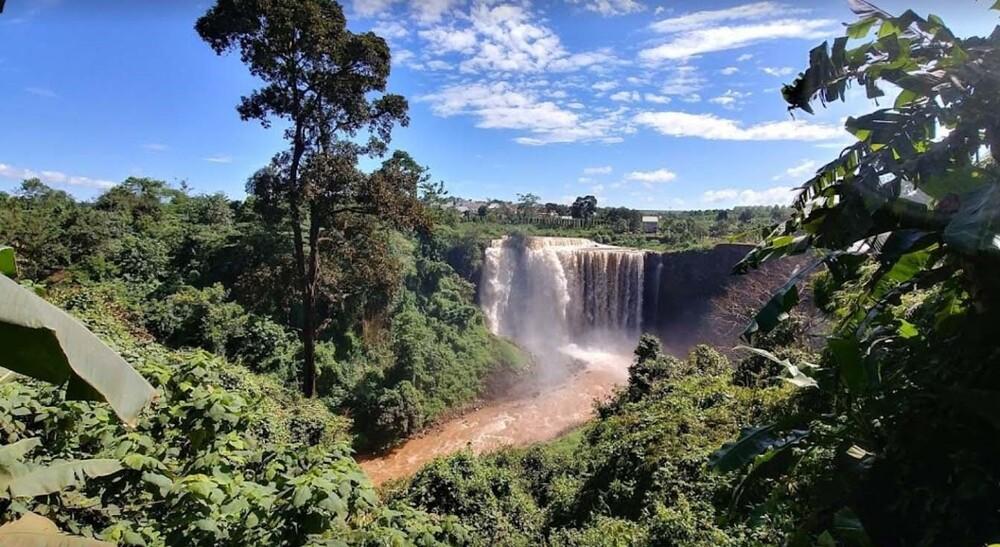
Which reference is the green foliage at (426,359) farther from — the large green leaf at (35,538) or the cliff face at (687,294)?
the large green leaf at (35,538)

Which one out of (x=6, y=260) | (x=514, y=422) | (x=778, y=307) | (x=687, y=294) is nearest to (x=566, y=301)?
(x=687, y=294)

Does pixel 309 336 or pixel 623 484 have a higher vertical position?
pixel 309 336

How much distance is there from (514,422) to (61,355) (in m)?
15.9

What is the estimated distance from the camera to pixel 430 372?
55.3 feet

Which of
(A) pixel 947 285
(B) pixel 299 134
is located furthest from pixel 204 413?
(B) pixel 299 134

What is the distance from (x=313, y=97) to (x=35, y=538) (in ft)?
35.5

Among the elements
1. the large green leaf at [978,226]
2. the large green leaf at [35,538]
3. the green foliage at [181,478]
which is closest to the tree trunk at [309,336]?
the green foliage at [181,478]

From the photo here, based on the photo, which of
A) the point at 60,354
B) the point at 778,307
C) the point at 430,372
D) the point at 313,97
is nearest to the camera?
the point at 60,354

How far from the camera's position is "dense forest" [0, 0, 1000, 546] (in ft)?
4.88

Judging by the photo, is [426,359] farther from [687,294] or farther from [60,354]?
[60,354]

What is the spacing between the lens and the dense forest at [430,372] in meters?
1.49

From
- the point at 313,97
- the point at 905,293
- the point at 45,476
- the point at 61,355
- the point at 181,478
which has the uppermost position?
the point at 313,97

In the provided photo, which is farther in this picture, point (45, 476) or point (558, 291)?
point (558, 291)

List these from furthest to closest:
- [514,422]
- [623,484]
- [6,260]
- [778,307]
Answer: [514,422], [623,484], [778,307], [6,260]
